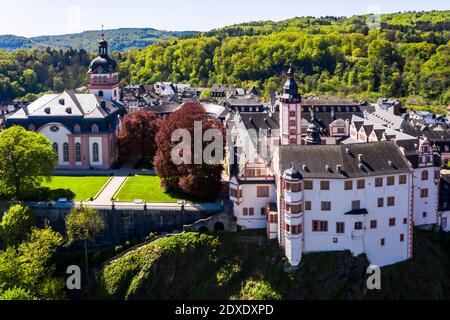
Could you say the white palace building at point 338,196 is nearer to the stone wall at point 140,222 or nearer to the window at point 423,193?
the window at point 423,193

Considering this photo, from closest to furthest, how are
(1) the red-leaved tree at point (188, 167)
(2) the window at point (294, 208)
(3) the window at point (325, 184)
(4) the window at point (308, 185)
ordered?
(2) the window at point (294, 208) → (3) the window at point (325, 184) → (4) the window at point (308, 185) → (1) the red-leaved tree at point (188, 167)

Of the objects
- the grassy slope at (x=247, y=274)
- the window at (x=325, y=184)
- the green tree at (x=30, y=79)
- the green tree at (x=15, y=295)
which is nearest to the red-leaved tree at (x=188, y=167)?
the grassy slope at (x=247, y=274)

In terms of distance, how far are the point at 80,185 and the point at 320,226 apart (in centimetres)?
3307

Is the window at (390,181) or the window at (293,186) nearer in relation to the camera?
the window at (293,186)

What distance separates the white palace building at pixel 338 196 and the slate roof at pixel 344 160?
0.09 meters

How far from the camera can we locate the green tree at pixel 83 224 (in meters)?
60.4

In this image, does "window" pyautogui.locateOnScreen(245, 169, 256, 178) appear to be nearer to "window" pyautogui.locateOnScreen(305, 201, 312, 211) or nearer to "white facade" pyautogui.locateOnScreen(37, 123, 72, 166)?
"window" pyautogui.locateOnScreen(305, 201, 312, 211)

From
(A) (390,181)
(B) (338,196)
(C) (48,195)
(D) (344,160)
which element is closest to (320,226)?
(B) (338,196)

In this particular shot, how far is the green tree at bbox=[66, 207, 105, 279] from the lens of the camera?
60.4 meters

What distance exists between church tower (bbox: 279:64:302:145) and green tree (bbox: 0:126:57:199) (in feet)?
94.6

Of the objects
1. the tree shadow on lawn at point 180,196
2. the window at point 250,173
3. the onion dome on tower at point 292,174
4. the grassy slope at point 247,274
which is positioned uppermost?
the onion dome on tower at point 292,174

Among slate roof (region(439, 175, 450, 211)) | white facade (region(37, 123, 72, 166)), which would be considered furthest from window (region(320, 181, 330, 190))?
white facade (region(37, 123, 72, 166))

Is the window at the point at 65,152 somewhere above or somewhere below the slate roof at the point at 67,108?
below
